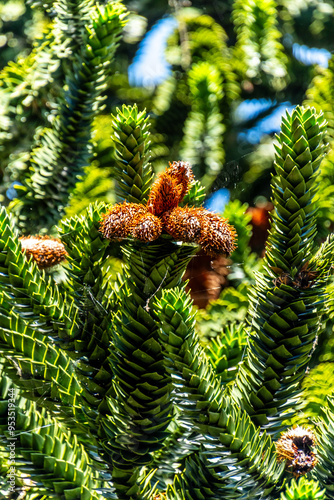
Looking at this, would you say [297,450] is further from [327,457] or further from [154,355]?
[154,355]

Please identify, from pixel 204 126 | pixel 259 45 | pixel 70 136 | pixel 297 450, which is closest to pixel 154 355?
pixel 297 450

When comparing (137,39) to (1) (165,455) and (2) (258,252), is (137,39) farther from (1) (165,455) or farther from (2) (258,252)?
(1) (165,455)

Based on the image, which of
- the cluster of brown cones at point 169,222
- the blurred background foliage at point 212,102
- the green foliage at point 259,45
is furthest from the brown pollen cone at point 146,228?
the green foliage at point 259,45

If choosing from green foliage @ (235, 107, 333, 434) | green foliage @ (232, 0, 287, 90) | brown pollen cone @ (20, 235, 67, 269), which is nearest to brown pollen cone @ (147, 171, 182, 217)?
green foliage @ (235, 107, 333, 434)

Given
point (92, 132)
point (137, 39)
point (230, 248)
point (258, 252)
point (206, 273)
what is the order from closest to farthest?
1. point (230, 248)
2. point (206, 273)
3. point (92, 132)
4. point (258, 252)
5. point (137, 39)

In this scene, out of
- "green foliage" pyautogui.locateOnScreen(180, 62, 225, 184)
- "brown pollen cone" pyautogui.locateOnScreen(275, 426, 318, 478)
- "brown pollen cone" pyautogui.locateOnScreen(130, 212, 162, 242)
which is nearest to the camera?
"brown pollen cone" pyautogui.locateOnScreen(130, 212, 162, 242)

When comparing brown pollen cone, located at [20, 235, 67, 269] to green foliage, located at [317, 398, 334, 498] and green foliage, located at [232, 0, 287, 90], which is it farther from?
green foliage, located at [232, 0, 287, 90]

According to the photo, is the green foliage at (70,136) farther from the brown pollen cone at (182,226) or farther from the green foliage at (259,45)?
the brown pollen cone at (182,226)

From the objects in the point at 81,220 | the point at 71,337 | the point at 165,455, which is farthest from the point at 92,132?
the point at 165,455
